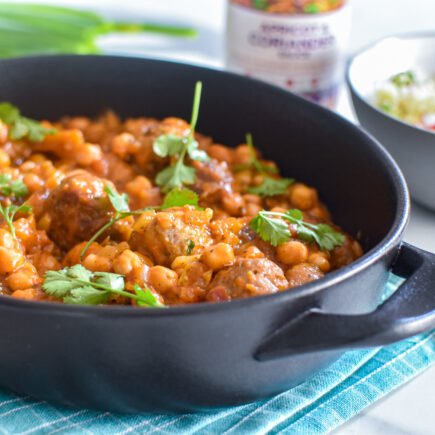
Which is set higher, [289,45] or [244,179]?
[289,45]

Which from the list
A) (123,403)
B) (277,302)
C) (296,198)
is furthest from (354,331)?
(296,198)

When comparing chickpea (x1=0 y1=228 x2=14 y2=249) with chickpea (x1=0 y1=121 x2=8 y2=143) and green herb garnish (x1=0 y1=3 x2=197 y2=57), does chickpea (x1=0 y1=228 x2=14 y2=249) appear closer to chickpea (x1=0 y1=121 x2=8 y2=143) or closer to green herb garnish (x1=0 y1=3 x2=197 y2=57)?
chickpea (x1=0 y1=121 x2=8 y2=143)

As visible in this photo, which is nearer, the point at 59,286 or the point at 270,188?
the point at 59,286

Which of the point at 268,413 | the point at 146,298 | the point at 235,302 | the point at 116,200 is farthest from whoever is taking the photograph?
the point at 116,200

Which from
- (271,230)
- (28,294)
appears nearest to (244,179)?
(271,230)

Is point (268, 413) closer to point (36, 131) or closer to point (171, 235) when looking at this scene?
point (171, 235)

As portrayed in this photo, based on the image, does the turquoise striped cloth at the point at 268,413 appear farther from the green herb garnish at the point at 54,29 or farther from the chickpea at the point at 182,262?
the green herb garnish at the point at 54,29
